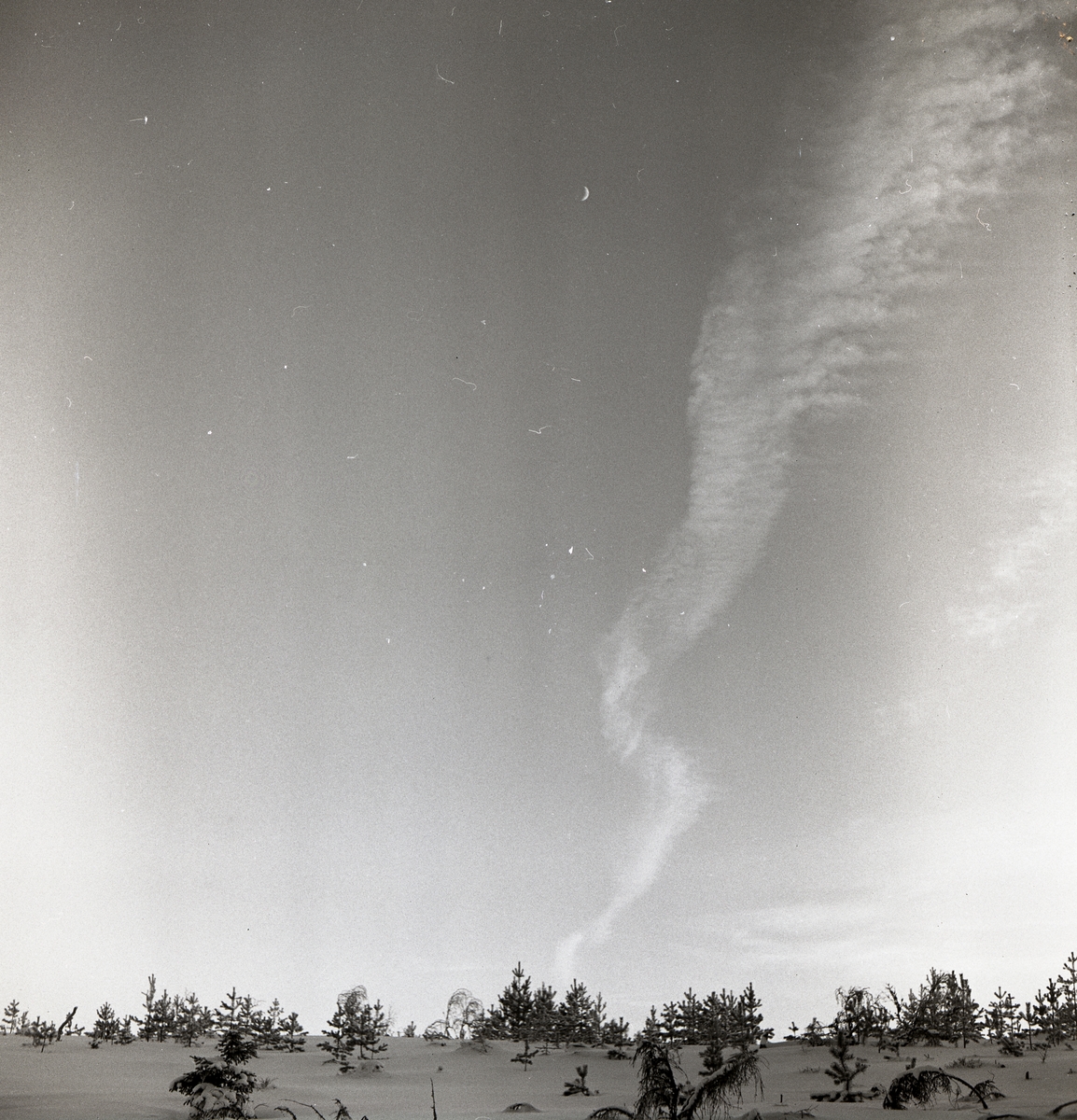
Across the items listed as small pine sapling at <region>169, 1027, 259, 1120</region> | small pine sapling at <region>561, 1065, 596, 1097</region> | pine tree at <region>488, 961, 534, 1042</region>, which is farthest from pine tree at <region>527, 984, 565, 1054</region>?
small pine sapling at <region>169, 1027, 259, 1120</region>

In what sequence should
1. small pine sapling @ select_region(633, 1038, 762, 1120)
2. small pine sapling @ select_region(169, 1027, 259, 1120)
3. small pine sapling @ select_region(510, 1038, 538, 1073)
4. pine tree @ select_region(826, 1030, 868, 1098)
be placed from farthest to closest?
1. small pine sapling @ select_region(510, 1038, 538, 1073)
2. pine tree @ select_region(826, 1030, 868, 1098)
3. small pine sapling @ select_region(169, 1027, 259, 1120)
4. small pine sapling @ select_region(633, 1038, 762, 1120)

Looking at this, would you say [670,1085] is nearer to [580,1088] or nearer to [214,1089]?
[214,1089]

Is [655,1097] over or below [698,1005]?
below

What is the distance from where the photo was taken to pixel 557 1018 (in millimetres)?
23719

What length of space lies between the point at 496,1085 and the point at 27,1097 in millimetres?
8055

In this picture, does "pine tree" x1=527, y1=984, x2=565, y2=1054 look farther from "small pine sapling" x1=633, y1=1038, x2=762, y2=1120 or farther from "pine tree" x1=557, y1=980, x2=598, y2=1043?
"small pine sapling" x1=633, y1=1038, x2=762, y2=1120

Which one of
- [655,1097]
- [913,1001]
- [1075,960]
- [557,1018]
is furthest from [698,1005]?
[655,1097]

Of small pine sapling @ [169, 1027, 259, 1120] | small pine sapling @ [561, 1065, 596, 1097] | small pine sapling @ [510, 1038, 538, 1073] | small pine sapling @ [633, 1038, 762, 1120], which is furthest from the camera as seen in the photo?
small pine sapling @ [510, 1038, 538, 1073]

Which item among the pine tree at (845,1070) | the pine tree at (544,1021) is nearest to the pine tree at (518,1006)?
the pine tree at (544,1021)

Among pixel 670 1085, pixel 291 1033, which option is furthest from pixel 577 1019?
pixel 670 1085

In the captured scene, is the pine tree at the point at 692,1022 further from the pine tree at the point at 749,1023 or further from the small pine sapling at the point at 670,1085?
the small pine sapling at the point at 670,1085

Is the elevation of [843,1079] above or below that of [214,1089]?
below

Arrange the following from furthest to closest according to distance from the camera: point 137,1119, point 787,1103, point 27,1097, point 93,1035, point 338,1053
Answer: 1. point 93,1035
2. point 338,1053
3. point 787,1103
4. point 27,1097
5. point 137,1119

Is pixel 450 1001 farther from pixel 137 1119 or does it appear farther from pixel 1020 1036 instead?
pixel 137 1119
